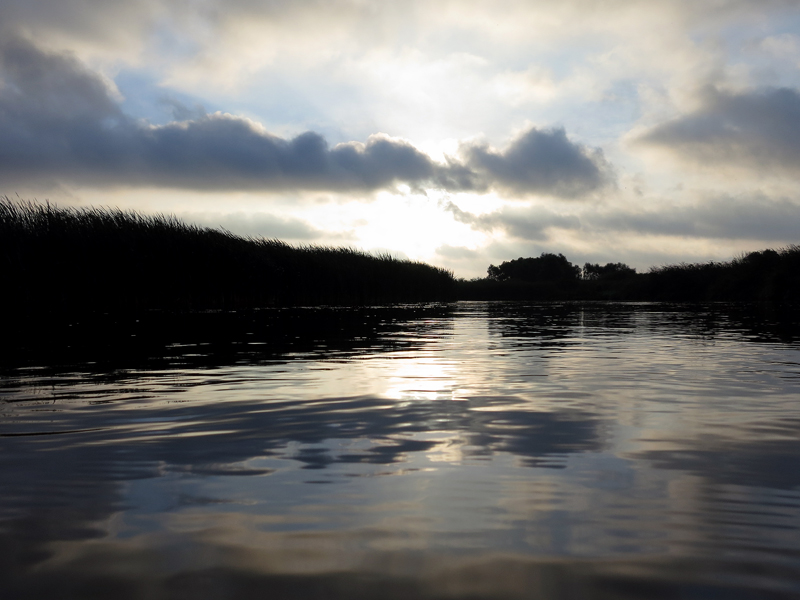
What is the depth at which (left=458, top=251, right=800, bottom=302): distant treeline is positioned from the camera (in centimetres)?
3772

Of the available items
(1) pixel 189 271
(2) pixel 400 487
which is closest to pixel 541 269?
(1) pixel 189 271

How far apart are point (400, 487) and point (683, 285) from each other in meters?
50.8

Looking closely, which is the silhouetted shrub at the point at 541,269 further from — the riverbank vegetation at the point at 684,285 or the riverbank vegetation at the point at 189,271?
the riverbank vegetation at the point at 189,271

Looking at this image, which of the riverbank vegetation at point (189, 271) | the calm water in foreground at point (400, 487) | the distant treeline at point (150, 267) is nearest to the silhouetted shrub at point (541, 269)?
the riverbank vegetation at point (189, 271)

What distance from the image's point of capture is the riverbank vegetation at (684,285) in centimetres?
3772

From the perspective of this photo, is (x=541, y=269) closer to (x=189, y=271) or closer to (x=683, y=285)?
(x=683, y=285)

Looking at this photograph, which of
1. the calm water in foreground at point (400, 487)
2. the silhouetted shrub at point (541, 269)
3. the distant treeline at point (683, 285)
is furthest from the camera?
the silhouetted shrub at point (541, 269)

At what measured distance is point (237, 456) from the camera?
297cm

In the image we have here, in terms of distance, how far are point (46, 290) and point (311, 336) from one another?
11.2 metres

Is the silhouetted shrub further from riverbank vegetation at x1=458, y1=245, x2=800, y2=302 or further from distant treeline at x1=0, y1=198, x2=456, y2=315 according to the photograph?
distant treeline at x1=0, y1=198, x2=456, y2=315

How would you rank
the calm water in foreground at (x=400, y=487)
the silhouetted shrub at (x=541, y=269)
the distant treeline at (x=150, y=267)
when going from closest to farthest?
the calm water in foreground at (x=400, y=487) < the distant treeline at (x=150, y=267) < the silhouetted shrub at (x=541, y=269)

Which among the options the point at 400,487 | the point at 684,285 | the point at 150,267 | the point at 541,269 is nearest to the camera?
the point at 400,487

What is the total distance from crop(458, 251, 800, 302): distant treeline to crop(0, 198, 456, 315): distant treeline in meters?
26.1

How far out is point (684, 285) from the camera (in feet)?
157
